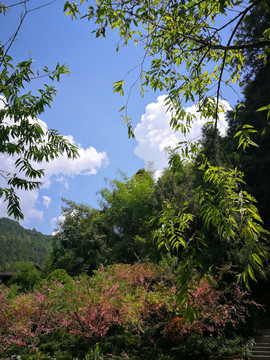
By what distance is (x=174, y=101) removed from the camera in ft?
6.92

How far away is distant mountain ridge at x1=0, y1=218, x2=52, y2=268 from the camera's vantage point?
68.9 m

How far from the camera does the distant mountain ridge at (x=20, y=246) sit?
68.9 metres

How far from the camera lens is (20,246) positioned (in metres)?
80.1

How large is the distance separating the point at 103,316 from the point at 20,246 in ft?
269

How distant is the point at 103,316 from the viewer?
5.84 metres

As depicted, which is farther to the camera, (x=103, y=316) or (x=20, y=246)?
(x=20, y=246)

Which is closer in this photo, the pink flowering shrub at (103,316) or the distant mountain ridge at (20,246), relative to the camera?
the pink flowering shrub at (103,316)

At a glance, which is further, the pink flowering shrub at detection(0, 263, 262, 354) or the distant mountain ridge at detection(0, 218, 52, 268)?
the distant mountain ridge at detection(0, 218, 52, 268)

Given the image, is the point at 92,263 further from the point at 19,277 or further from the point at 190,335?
the point at 190,335

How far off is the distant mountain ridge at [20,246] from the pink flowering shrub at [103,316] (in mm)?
51258

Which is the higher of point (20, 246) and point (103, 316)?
point (20, 246)

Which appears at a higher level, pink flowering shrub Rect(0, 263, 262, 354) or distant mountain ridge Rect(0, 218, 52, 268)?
distant mountain ridge Rect(0, 218, 52, 268)

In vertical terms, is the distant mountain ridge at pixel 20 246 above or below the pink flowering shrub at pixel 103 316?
above

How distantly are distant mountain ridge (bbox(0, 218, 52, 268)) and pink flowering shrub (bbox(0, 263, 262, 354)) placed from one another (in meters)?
51.3
